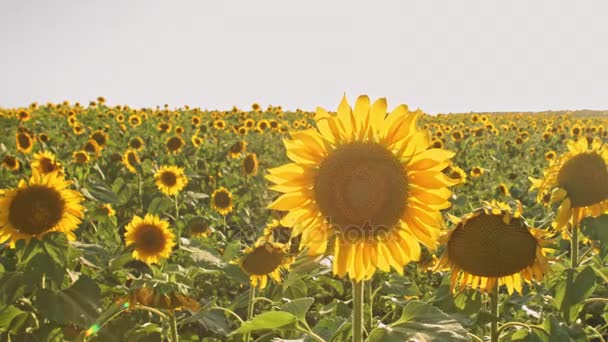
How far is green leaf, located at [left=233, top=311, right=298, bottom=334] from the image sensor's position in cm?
173

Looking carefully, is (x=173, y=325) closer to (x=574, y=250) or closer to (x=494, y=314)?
(x=494, y=314)

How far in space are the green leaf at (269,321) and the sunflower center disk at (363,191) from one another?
0.33 metres

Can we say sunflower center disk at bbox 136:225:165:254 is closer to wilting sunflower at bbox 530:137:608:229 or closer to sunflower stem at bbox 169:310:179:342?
sunflower stem at bbox 169:310:179:342

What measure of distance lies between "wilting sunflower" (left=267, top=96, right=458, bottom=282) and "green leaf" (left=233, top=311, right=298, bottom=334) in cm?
22

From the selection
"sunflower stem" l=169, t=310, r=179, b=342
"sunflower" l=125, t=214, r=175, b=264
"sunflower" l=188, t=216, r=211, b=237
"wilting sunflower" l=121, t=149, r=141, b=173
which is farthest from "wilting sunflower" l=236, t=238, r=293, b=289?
"wilting sunflower" l=121, t=149, r=141, b=173

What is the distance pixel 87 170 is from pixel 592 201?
678cm

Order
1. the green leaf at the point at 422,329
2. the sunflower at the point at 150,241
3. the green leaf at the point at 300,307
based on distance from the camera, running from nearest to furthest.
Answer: the green leaf at the point at 422,329
the green leaf at the point at 300,307
the sunflower at the point at 150,241

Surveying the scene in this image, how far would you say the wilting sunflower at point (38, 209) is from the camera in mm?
3158

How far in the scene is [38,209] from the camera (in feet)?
10.7

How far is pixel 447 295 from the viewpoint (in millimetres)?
2549

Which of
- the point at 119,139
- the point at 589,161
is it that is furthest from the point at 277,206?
the point at 119,139

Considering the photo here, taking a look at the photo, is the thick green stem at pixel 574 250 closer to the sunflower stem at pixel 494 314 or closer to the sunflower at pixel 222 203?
the sunflower stem at pixel 494 314

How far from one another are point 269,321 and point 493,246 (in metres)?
0.95

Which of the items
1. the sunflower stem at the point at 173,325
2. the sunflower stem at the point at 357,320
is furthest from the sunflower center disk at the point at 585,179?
the sunflower stem at the point at 173,325
